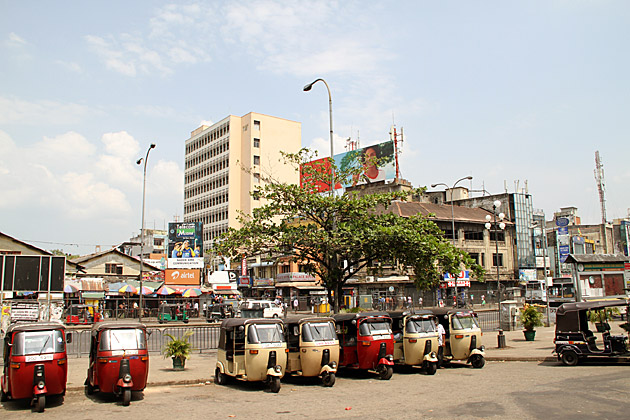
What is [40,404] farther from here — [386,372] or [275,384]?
[386,372]

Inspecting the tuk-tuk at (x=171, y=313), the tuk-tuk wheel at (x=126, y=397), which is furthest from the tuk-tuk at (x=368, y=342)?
the tuk-tuk at (x=171, y=313)

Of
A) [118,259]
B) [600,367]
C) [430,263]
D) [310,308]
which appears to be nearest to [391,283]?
[310,308]

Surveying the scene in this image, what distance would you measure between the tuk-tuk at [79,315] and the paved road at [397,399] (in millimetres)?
26898

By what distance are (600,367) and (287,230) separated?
12471mm

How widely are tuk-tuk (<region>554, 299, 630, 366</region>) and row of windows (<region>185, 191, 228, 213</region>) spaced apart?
258 feet

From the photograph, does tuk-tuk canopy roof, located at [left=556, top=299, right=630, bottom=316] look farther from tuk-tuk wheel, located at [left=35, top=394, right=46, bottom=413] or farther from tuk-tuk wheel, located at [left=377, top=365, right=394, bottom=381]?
tuk-tuk wheel, located at [left=35, top=394, right=46, bottom=413]

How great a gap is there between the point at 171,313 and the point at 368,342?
29.7m

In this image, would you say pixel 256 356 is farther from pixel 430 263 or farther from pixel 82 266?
pixel 82 266

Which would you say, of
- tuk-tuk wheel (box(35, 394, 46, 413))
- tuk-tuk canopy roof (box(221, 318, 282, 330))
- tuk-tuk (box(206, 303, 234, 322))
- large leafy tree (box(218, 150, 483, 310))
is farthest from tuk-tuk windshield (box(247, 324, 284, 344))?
tuk-tuk (box(206, 303, 234, 322))

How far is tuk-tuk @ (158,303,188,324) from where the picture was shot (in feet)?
139

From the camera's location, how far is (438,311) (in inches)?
776

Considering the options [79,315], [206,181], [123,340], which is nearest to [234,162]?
[206,181]

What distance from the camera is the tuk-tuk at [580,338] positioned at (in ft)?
58.0

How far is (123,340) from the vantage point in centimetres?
1377
